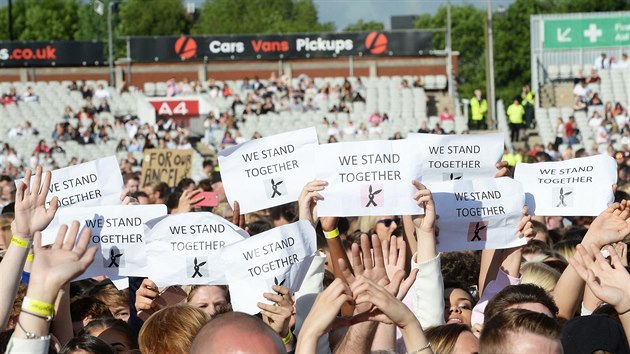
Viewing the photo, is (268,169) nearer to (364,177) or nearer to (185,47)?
(364,177)

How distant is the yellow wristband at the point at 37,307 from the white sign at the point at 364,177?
264 cm

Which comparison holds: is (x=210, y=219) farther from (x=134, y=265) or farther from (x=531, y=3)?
(x=531, y=3)

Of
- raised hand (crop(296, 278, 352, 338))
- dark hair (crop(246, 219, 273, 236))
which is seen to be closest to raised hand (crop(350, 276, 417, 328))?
raised hand (crop(296, 278, 352, 338))

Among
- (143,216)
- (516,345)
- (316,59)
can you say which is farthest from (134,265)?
(316,59)

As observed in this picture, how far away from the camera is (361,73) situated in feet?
184

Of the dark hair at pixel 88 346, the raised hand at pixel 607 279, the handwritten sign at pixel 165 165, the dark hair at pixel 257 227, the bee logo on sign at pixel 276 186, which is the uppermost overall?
the bee logo on sign at pixel 276 186

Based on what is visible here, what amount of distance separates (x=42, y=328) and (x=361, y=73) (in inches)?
2060

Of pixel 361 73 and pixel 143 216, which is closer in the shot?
pixel 143 216

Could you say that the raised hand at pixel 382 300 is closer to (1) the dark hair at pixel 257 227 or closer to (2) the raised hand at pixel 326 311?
(2) the raised hand at pixel 326 311

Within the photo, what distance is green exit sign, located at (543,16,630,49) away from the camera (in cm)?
4494

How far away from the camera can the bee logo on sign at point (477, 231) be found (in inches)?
269

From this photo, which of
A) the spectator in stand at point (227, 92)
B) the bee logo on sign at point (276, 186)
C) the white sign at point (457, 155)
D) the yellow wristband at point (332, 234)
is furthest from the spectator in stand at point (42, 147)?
the yellow wristband at point (332, 234)

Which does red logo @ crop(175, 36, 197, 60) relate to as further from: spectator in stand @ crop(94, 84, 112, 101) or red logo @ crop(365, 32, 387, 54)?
red logo @ crop(365, 32, 387, 54)

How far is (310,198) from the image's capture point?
646 cm
